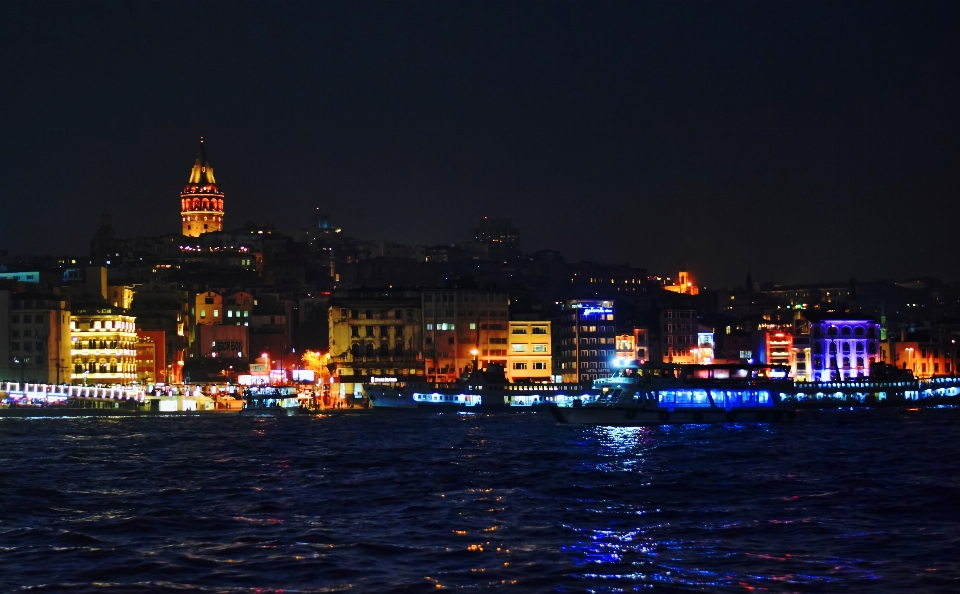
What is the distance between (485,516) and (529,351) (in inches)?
3478

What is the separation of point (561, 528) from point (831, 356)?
11034cm

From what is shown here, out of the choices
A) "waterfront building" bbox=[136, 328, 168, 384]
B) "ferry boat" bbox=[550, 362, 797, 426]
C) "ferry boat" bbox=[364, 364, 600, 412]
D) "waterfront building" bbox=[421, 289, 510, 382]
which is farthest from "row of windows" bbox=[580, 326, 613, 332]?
"ferry boat" bbox=[550, 362, 797, 426]

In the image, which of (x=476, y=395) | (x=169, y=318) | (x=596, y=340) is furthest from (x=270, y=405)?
(x=596, y=340)

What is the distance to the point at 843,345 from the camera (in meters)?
132

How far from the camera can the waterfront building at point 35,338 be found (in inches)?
4176

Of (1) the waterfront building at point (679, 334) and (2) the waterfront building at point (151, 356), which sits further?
(1) the waterfront building at point (679, 334)

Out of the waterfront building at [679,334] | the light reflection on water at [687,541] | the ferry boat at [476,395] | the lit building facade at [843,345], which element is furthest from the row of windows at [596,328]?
the light reflection on water at [687,541]

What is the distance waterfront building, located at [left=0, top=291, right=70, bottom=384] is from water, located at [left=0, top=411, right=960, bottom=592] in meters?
53.8

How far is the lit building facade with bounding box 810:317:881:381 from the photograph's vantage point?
431 ft

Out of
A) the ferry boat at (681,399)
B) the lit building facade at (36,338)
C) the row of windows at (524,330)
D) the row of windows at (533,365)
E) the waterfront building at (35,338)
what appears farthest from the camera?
the row of windows at (524,330)

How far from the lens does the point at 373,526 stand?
1068 inches

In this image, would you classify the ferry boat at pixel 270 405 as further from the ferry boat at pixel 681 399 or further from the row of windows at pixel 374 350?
the ferry boat at pixel 681 399

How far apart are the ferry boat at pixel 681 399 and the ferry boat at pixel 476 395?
2098 cm

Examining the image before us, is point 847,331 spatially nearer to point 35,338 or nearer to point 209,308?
point 209,308
